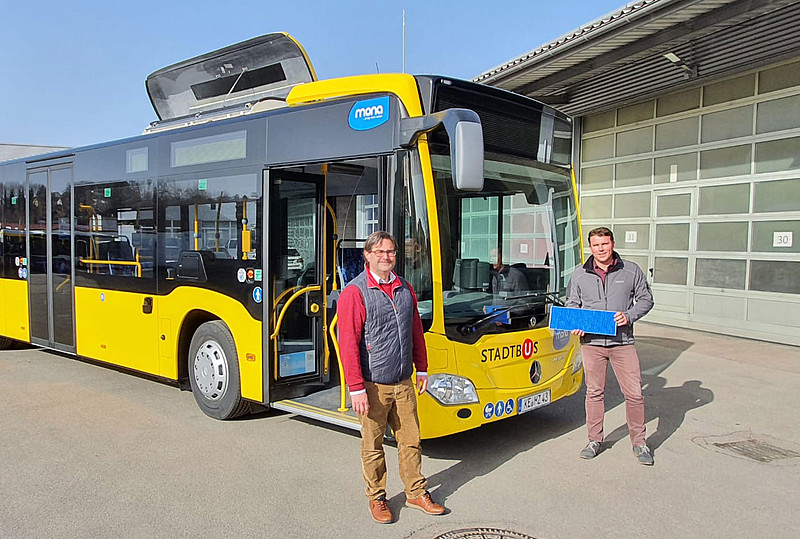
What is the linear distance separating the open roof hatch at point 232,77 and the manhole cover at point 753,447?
5081mm

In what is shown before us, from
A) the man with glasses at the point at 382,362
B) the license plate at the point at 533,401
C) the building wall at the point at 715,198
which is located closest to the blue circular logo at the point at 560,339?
the license plate at the point at 533,401

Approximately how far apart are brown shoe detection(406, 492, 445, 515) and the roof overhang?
7.91 meters

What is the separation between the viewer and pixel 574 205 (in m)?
6.04

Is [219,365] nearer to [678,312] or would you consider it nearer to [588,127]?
[678,312]

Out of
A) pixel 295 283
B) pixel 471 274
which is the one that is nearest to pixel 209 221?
pixel 295 283

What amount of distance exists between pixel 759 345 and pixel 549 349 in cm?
680

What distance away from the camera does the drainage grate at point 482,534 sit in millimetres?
3855

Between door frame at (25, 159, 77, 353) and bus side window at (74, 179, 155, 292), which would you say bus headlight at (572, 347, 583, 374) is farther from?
door frame at (25, 159, 77, 353)

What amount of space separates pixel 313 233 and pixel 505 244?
1768mm

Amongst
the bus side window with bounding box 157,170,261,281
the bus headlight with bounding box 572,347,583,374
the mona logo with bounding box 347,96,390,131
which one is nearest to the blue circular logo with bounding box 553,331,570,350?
the bus headlight with bounding box 572,347,583,374

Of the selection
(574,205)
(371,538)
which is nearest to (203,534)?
(371,538)

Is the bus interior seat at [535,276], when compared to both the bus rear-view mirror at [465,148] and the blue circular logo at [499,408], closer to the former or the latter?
the blue circular logo at [499,408]

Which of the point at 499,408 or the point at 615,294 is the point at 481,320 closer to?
the point at 499,408

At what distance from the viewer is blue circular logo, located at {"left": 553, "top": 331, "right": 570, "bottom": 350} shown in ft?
18.3
